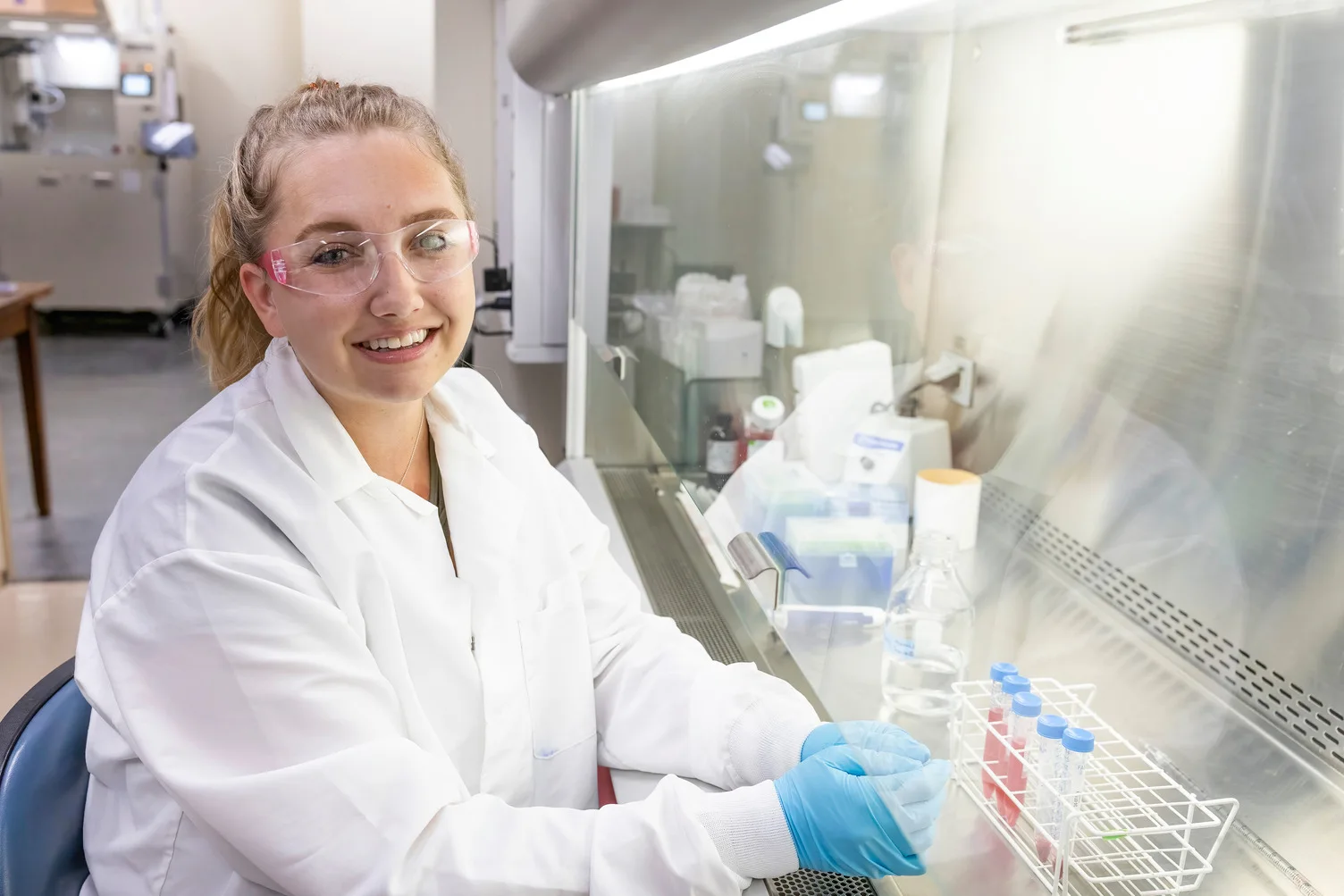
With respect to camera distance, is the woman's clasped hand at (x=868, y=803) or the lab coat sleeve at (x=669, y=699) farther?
the lab coat sleeve at (x=669, y=699)

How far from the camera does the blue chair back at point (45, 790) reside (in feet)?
3.10

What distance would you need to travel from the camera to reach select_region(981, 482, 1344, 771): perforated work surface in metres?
1.01

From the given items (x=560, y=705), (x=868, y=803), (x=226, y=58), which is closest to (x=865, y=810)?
(x=868, y=803)

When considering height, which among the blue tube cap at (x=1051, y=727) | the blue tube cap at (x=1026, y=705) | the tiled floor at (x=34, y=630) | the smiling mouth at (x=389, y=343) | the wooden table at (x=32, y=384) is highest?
the smiling mouth at (x=389, y=343)

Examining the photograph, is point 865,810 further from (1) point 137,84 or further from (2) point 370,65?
(1) point 137,84

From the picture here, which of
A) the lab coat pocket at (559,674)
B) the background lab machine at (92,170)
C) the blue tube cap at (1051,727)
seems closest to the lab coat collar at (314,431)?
the lab coat pocket at (559,674)

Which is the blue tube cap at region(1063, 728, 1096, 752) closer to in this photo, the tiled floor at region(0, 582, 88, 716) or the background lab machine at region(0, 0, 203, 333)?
the tiled floor at region(0, 582, 88, 716)

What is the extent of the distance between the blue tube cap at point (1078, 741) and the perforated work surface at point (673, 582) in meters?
0.34

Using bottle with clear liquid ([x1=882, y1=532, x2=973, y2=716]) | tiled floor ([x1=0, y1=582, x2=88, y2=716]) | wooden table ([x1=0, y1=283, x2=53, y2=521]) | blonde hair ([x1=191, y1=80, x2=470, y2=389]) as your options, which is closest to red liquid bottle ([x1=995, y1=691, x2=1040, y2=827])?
bottle with clear liquid ([x1=882, y1=532, x2=973, y2=716])

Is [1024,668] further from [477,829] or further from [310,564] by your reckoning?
[310,564]

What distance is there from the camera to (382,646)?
1.04 metres

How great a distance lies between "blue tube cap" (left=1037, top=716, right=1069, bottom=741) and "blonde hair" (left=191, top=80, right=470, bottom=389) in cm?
84

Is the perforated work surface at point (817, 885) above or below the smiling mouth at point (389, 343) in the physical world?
below

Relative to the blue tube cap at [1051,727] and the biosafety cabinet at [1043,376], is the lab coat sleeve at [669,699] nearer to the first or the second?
the biosafety cabinet at [1043,376]
